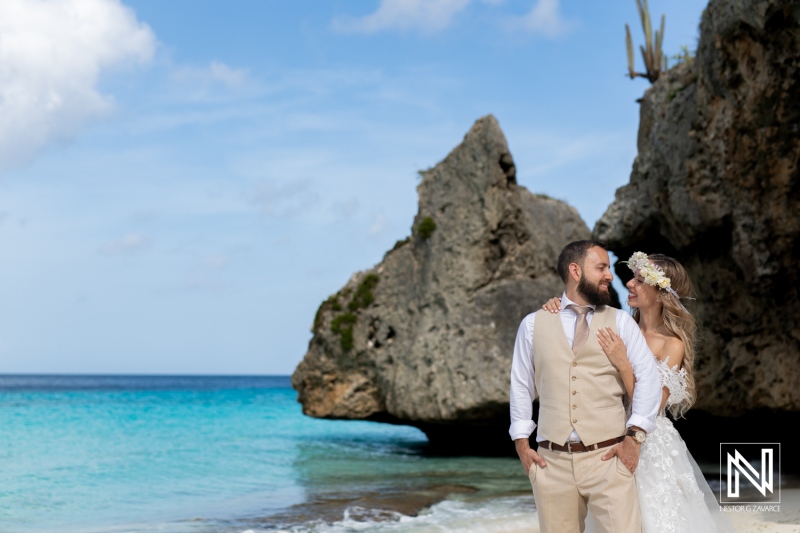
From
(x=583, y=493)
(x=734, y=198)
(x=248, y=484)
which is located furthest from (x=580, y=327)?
(x=248, y=484)

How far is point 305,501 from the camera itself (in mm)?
11898

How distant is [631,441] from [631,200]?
942cm

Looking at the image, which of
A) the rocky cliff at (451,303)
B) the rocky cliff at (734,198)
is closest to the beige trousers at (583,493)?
the rocky cliff at (734,198)

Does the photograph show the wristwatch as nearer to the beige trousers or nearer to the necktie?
the beige trousers

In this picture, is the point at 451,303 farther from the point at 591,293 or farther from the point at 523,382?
the point at 591,293

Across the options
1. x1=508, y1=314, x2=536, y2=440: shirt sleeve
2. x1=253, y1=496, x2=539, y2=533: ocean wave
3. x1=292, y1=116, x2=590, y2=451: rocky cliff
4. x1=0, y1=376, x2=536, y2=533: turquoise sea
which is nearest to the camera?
x1=508, y1=314, x2=536, y2=440: shirt sleeve

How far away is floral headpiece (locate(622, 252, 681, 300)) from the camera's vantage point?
525cm

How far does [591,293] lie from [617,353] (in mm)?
369

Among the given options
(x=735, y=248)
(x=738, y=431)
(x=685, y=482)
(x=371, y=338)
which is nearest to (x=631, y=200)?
(x=735, y=248)

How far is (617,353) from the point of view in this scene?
14.1ft

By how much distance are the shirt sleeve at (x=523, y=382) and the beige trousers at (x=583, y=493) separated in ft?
0.66

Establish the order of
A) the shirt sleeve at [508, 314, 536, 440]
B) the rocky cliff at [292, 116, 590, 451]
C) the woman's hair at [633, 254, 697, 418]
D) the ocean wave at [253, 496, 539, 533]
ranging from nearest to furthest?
1. the shirt sleeve at [508, 314, 536, 440]
2. the woman's hair at [633, 254, 697, 418]
3. the ocean wave at [253, 496, 539, 533]
4. the rocky cliff at [292, 116, 590, 451]

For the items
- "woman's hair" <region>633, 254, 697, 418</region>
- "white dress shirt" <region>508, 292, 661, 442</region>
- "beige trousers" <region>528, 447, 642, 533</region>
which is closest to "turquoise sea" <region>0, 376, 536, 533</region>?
"woman's hair" <region>633, 254, 697, 418</region>

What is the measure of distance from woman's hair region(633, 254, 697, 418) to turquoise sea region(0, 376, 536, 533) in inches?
162
